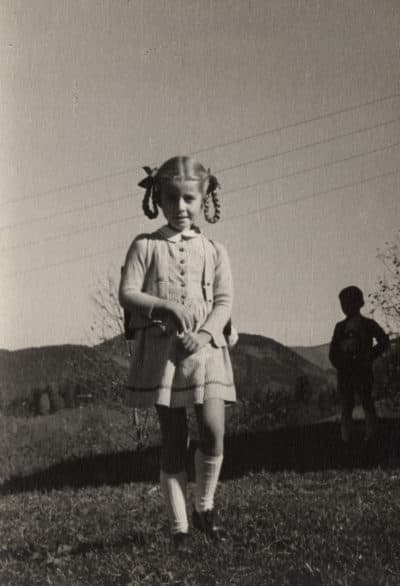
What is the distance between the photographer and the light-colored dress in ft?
10.2

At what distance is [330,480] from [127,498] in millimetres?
1423

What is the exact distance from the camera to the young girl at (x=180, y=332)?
312cm

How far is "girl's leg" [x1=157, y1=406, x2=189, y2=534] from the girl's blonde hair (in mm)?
→ 873

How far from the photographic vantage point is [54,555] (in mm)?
3439

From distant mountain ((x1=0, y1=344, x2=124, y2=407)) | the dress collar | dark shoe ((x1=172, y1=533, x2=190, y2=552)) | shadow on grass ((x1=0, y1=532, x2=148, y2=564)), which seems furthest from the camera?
distant mountain ((x1=0, y1=344, x2=124, y2=407))

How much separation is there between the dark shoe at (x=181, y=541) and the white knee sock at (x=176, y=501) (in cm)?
2

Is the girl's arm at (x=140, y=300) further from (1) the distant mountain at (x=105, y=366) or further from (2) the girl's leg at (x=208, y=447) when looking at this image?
(1) the distant mountain at (x=105, y=366)

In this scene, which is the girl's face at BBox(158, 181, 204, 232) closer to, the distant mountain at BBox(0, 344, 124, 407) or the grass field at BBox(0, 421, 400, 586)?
the grass field at BBox(0, 421, 400, 586)

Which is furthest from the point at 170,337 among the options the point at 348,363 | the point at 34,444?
the point at 34,444

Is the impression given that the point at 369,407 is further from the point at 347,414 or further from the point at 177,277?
the point at 177,277

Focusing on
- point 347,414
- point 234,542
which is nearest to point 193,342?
point 234,542

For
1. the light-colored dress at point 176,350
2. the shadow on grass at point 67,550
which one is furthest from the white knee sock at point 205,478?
the shadow on grass at point 67,550

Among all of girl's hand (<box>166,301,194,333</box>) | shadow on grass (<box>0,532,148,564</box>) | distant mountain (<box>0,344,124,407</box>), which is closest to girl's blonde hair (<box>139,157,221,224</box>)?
girl's hand (<box>166,301,194,333</box>)

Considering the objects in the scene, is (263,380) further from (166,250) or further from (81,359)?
(166,250)
